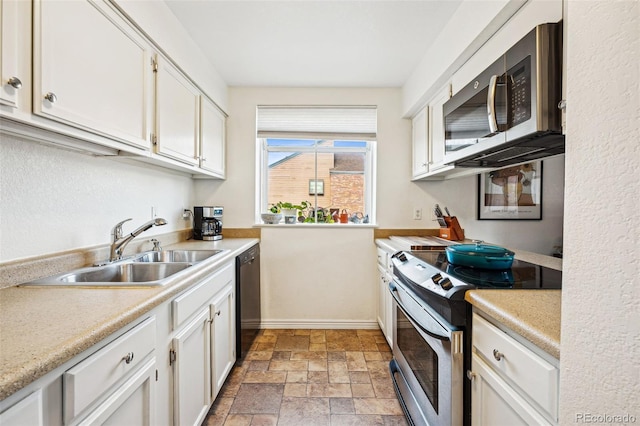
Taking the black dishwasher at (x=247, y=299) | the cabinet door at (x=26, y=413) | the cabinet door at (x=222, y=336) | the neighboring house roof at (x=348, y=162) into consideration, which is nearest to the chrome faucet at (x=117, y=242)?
the cabinet door at (x=222, y=336)

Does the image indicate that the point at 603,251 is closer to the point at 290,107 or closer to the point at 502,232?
the point at 502,232

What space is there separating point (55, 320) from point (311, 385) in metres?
1.62

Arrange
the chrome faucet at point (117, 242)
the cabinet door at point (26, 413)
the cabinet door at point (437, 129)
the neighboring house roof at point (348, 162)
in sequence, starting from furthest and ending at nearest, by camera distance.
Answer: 1. the neighboring house roof at point (348, 162)
2. the cabinet door at point (437, 129)
3. the chrome faucet at point (117, 242)
4. the cabinet door at point (26, 413)

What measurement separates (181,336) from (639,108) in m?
1.50

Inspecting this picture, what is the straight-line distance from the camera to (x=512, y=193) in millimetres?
2137

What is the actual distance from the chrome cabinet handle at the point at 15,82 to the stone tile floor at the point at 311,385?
5.66 ft

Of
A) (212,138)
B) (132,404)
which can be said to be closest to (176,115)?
(212,138)

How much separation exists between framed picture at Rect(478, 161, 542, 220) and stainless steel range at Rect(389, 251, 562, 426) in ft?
1.85

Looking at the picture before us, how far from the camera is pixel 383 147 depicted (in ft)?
9.74

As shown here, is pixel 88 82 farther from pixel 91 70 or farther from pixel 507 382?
pixel 507 382

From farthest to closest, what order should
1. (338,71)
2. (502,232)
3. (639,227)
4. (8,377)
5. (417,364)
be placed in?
(338,71), (502,232), (417,364), (8,377), (639,227)

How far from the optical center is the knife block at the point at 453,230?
2.62 metres

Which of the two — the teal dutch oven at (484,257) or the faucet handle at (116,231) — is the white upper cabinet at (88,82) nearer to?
the faucet handle at (116,231)

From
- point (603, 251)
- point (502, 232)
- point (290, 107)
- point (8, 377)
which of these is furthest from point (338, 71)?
point (8, 377)
